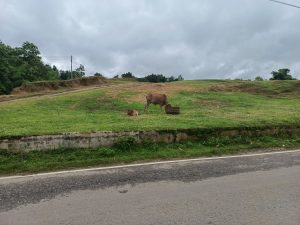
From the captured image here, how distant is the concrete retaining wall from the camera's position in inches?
396

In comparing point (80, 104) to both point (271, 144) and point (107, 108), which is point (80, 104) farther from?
point (271, 144)

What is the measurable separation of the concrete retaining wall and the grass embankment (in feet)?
0.71

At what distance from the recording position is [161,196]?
660 cm

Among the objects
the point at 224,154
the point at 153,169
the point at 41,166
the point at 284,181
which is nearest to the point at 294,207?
the point at 284,181

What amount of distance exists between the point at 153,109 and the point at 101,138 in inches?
315

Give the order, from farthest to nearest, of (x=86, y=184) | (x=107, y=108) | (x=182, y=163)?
(x=107, y=108)
(x=182, y=163)
(x=86, y=184)

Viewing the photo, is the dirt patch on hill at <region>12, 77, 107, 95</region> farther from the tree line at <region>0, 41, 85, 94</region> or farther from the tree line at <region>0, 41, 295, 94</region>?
the tree line at <region>0, 41, 85, 94</region>

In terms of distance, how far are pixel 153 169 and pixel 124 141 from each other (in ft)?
7.75

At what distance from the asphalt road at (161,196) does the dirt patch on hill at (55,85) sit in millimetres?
25529

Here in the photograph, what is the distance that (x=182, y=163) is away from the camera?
9273 mm

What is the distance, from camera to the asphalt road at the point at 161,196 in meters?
5.61

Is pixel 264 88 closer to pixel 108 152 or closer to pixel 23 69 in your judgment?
pixel 108 152

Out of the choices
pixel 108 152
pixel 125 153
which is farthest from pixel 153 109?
pixel 108 152

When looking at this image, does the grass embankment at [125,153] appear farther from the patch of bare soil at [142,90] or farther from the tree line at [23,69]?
the tree line at [23,69]
